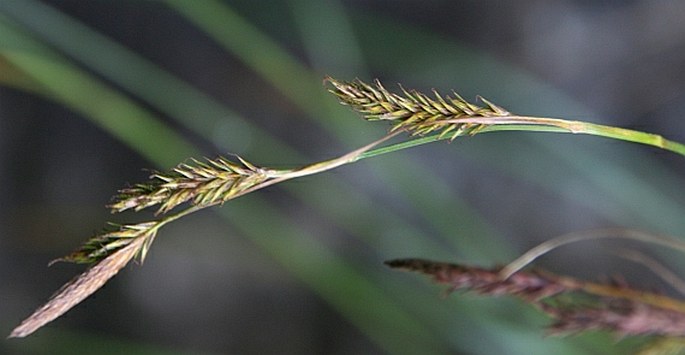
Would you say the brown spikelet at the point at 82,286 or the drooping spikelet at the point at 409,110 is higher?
the drooping spikelet at the point at 409,110

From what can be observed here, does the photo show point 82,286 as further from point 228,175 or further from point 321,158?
point 321,158

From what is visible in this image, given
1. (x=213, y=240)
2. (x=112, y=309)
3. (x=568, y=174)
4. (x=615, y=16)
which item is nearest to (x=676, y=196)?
(x=568, y=174)

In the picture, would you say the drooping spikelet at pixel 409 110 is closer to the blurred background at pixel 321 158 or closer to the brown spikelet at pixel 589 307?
the brown spikelet at pixel 589 307

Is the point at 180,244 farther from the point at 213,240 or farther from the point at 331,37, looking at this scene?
the point at 331,37

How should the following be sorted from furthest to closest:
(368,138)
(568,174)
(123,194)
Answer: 1. (568,174)
2. (368,138)
3. (123,194)

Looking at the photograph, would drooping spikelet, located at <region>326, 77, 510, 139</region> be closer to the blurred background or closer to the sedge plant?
the sedge plant

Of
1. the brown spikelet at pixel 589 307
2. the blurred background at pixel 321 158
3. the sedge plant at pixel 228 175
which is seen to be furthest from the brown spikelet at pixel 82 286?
the blurred background at pixel 321 158

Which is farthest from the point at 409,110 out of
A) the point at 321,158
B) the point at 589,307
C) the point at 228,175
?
the point at 321,158
